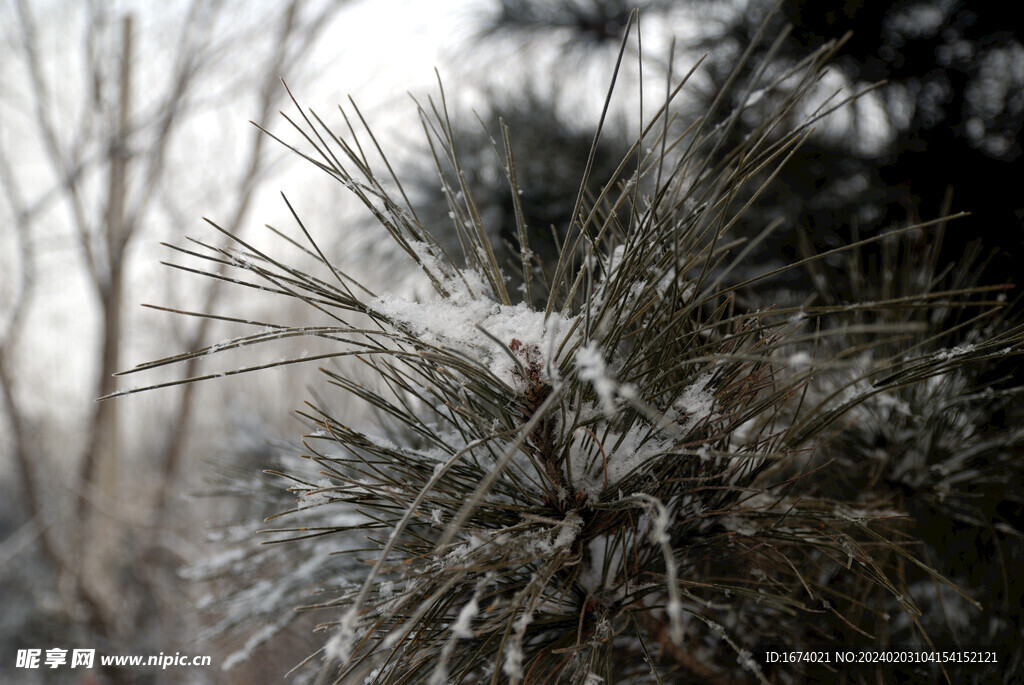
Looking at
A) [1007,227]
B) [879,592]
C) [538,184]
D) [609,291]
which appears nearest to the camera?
[609,291]

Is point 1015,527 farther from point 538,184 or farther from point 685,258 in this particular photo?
point 538,184

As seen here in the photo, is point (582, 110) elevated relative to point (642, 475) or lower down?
elevated

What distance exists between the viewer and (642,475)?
1.18 feet

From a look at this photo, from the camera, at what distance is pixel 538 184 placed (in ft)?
2.77

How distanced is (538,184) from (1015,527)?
24.9 inches

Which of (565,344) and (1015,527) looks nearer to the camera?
(565,344)

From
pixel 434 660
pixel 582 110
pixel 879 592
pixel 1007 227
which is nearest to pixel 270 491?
pixel 434 660

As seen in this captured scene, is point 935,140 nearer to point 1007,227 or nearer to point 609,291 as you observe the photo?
point 1007,227

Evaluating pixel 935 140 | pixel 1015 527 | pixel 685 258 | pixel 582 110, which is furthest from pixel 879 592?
pixel 582 110

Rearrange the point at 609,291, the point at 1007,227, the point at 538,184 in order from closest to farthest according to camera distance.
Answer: the point at 609,291
the point at 1007,227
the point at 538,184

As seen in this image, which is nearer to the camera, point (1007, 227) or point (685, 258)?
point (685, 258)

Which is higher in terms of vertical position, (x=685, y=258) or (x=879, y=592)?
(x=685, y=258)

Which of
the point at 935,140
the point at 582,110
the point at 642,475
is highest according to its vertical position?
the point at 582,110

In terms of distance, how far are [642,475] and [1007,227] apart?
0.53 m
